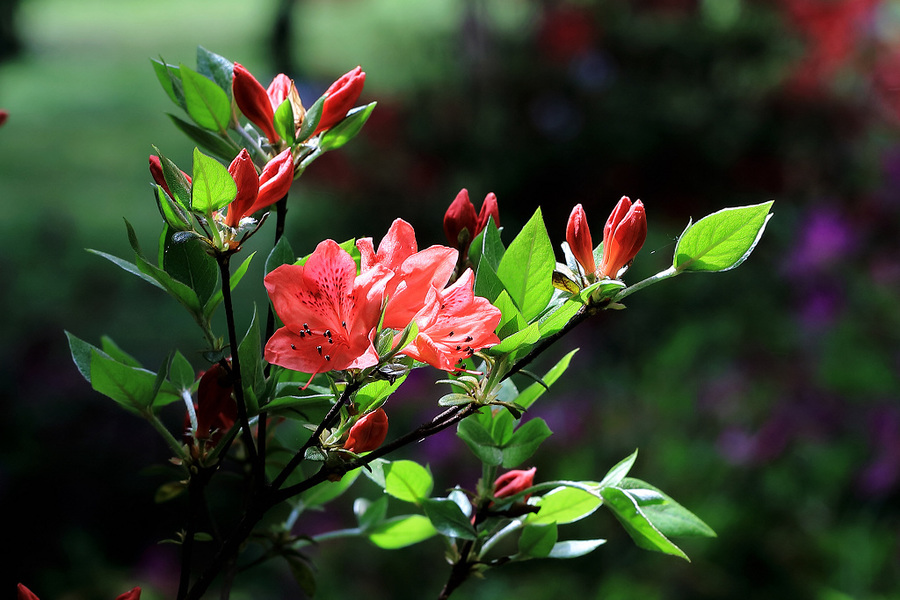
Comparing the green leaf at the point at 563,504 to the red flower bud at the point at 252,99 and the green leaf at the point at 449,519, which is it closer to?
the green leaf at the point at 449,519

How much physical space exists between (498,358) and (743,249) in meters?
0.09

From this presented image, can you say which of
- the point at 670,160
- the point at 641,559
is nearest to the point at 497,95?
the point at 670,160

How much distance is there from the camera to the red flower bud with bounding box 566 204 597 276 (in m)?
0.32

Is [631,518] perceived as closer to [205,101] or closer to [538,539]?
[538,539]

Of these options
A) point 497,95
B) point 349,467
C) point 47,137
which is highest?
point 349,467

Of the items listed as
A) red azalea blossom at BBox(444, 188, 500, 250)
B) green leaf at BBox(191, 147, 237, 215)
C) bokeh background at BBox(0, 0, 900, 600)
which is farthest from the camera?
bokeh background at BBox(0, 0, 900, 600)

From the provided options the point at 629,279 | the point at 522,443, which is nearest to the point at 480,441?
the point at 522,443

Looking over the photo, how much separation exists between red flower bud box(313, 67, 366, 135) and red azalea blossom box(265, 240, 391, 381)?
77mm

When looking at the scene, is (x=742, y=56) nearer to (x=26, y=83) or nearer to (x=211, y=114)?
(x=211, y=114)

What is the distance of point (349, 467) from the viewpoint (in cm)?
28

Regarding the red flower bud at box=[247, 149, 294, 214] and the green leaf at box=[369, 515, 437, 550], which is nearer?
Result: the red flower bud at box=[247, 149, 294, 214]

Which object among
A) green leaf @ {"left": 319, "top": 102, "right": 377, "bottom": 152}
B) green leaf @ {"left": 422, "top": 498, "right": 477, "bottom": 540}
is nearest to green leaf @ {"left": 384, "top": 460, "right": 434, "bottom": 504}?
green leaf @ {"left": 422, "top": 498, "right": 477, "bottom": 540}

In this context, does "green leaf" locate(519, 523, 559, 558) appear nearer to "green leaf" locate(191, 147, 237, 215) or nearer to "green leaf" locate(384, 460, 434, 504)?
"green leaf" locate(384, 460, 434, 504)

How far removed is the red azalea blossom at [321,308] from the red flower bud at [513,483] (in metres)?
0.10
